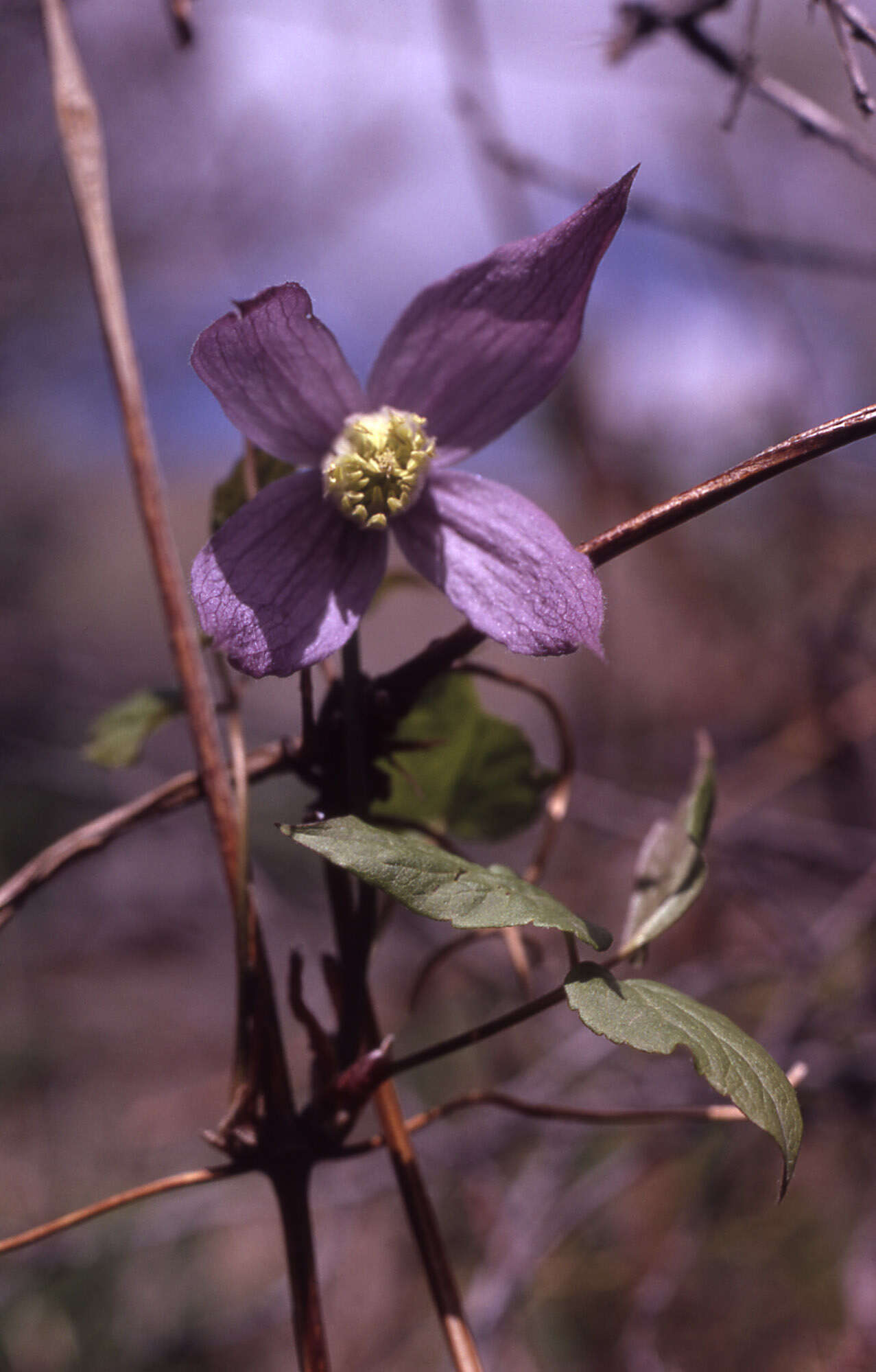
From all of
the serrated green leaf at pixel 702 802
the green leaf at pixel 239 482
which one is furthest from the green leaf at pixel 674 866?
the green leaf at pixel 239 482

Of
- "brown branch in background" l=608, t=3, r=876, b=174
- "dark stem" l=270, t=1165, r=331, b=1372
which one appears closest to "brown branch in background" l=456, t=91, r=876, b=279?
"brown branch in background" l=608, t=3, r=876, b=174

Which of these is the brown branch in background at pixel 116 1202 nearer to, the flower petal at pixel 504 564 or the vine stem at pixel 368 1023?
the vine stem at pixel 368 1023

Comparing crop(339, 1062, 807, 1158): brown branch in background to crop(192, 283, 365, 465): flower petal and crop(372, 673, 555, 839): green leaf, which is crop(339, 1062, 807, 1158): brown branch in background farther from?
crop(192, 283, 365, 465): flower petal

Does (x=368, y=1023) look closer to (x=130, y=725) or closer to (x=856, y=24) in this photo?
(x=130, y=725)

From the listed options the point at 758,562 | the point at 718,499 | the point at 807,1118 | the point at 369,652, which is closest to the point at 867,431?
the point at 718,499

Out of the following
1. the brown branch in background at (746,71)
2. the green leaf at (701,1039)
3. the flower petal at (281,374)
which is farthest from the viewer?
the brown branch in background at (746,71)

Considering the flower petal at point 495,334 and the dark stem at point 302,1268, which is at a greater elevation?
the flower petal at point 495,334

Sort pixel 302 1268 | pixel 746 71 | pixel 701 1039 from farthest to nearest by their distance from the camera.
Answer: pixel 746 71 → pixel 302 1268 → pixel 701 1039

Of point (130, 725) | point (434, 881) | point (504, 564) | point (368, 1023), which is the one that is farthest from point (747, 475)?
point (130, 725)
